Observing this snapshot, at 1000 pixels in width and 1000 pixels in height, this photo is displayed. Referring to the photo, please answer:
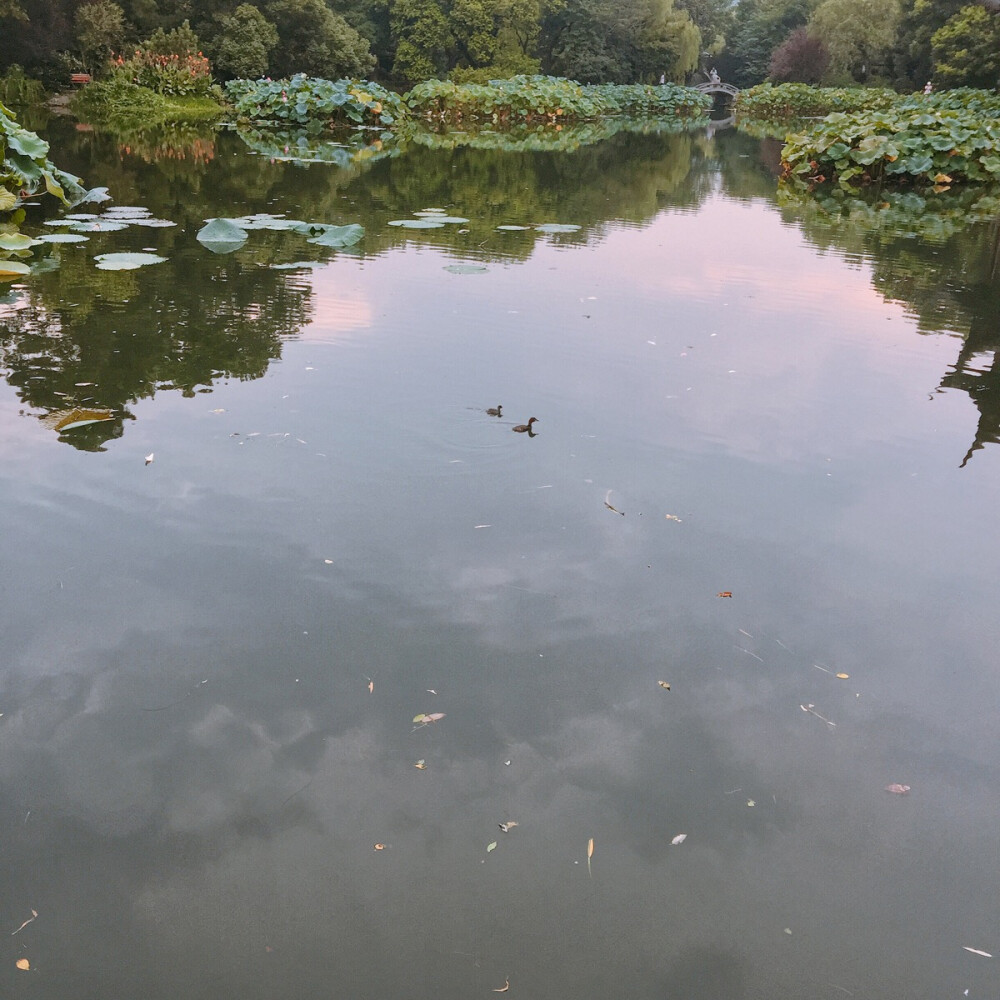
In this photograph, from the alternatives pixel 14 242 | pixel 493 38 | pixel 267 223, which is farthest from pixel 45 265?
pixel 493 38

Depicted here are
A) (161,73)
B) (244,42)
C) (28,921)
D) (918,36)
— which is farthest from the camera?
(918,36)

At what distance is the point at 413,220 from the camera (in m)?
8.53

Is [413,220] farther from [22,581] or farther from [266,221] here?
[22,581]


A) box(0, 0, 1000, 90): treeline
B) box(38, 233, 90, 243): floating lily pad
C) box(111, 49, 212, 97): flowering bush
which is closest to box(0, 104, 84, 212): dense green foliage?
box(38, 233, 90, 243): floating lily pad

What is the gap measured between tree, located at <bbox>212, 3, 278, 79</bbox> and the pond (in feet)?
88.2

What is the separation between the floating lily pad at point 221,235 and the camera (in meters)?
6.80

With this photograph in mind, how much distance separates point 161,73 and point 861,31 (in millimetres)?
36319

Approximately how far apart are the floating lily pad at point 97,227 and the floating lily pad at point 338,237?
1.47m

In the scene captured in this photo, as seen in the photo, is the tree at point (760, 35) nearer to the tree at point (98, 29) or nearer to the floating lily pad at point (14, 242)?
the tree at point (98, 29)

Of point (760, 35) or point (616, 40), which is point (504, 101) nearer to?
point (616, 40)

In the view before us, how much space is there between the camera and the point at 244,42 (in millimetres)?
28844

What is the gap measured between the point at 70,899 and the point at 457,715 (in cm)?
87

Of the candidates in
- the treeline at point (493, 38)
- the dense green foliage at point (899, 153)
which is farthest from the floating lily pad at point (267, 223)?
the treeline at point (493, 38)

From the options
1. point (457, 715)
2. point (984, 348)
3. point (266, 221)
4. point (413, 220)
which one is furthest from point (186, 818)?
point (413, 220)
